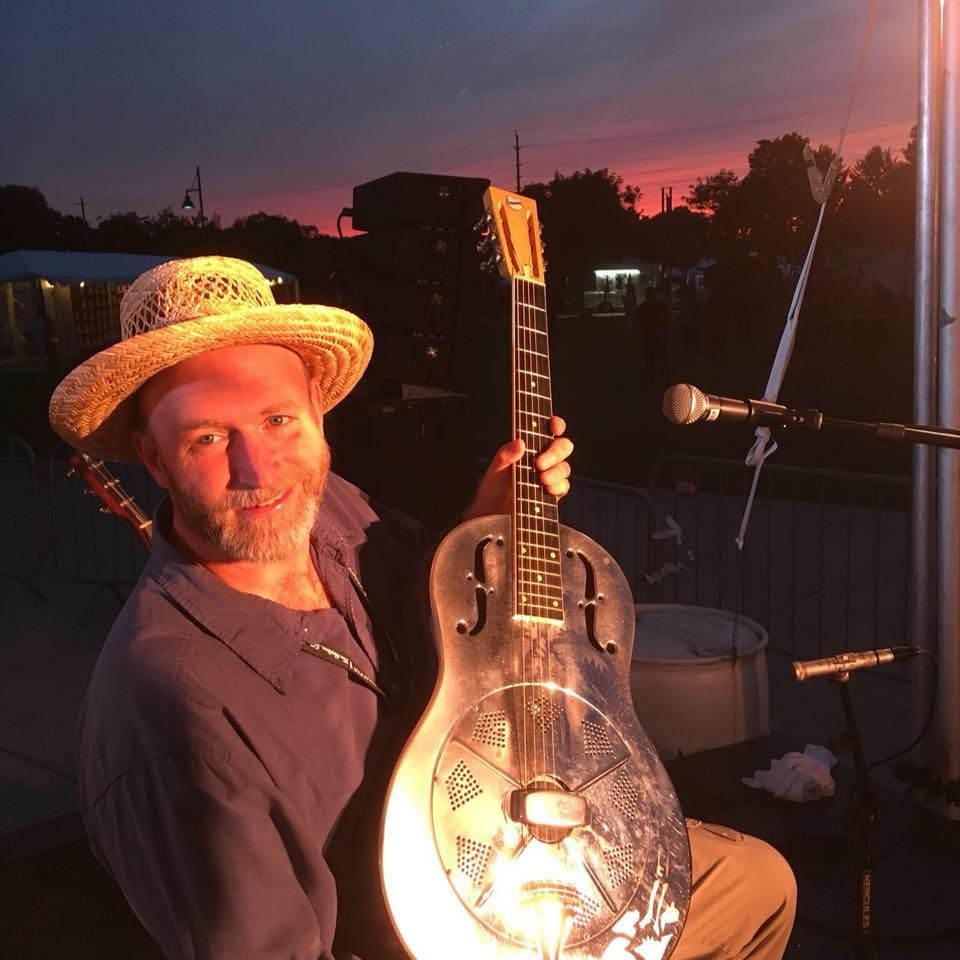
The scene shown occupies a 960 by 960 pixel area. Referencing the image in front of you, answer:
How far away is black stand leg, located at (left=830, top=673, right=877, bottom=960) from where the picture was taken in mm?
2271

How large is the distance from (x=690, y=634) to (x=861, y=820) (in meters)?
1.36

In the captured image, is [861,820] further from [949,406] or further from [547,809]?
[949,406]

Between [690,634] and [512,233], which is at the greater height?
[512,233]

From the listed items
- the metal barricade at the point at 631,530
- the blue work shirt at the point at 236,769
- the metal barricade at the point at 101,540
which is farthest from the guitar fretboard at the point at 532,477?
the metal barricade at the point at 101,540

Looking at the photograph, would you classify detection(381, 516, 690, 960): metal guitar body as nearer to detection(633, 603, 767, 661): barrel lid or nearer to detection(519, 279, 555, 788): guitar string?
detection(519, 279, 555, 788): guitar string

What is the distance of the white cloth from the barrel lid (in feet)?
1.37

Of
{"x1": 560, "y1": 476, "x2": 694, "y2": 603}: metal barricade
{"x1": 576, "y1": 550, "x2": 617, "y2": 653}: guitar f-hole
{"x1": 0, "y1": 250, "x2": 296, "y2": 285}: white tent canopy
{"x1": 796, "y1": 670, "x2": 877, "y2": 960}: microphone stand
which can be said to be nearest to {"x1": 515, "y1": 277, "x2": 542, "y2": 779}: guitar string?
{"x1": 576, "y1": 550, "x2": 617, "y2": 653}: guitar f-hole

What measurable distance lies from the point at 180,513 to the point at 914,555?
2884mm

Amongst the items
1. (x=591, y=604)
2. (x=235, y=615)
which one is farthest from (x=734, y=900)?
(x=235, y=615)

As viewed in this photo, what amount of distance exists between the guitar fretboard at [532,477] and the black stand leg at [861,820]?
2.40 ft

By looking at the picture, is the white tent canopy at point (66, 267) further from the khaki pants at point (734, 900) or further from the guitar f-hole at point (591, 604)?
the khaki pants at point (734, 900)

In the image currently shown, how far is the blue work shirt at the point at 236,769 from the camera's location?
1.55 metres

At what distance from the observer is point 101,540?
8.33 m

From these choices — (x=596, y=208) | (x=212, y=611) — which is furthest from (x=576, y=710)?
(x=596, y=208)
